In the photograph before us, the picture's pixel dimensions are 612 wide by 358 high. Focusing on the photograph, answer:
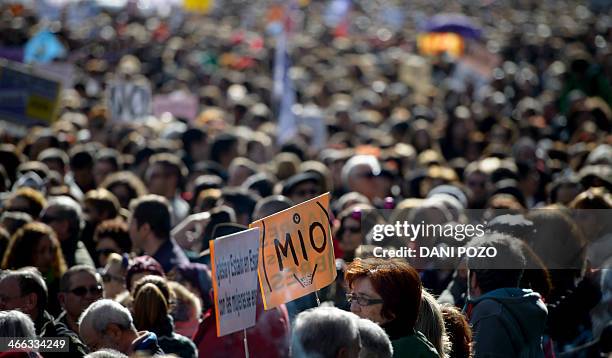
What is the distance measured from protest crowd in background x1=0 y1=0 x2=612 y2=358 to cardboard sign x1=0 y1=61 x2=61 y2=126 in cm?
2

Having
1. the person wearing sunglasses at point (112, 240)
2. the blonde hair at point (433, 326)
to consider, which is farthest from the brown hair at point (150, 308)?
the person wearing sunglasses at point (112, 240)

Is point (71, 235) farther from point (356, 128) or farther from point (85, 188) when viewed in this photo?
point (356, 128)

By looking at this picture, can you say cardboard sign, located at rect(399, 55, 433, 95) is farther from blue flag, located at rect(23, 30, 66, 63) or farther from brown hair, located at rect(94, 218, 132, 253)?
brown hair, located at rect(94, 218, 132, 253)

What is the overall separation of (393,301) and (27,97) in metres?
9.00

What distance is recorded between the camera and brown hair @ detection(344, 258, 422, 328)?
15.5 feet

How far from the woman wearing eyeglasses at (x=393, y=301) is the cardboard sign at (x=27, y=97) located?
880cm

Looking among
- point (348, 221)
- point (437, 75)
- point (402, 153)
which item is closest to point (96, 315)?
point (348, 221)

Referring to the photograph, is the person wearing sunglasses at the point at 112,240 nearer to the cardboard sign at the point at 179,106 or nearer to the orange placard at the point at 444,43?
the cardboard sign at the point at 179,106

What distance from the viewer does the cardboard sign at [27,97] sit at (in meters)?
12.9

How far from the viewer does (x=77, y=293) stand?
6.32m

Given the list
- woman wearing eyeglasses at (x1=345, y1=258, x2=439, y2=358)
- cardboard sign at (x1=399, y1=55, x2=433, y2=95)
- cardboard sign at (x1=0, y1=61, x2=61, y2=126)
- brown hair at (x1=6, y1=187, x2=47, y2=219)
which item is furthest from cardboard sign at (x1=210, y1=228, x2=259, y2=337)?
cardboard sign at (x1=399, y1=55, x2=433, y2=95)

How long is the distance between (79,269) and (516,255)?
2.33m

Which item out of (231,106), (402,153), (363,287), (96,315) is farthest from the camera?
(231,106)

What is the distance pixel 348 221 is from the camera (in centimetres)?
773
